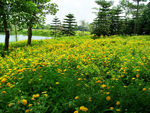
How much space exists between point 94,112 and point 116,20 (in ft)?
97.2

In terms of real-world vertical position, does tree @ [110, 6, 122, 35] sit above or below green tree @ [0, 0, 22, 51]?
above

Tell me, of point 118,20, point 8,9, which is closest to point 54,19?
point 118,20

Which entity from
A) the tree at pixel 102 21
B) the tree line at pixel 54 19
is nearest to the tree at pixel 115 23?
the tree line at pixel 54 19

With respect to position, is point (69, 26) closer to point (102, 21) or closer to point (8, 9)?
point (102, 21)

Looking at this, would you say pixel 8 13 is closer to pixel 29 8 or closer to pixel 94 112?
pixel 29 8

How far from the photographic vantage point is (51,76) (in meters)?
3.33

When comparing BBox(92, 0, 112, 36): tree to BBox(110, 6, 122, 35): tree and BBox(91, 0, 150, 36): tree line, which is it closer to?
BBox(91, 0, 150, 36): tree line

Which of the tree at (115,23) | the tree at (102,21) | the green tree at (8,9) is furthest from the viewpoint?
the tree at (115,23)

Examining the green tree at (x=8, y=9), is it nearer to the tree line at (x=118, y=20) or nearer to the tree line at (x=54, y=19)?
the tree line at (x=54, y=19)

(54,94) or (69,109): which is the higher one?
(54,94)

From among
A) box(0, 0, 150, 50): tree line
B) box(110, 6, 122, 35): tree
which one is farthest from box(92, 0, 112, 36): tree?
box(110, 6, 122, 35): tree

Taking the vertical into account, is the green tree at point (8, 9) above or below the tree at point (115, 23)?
below

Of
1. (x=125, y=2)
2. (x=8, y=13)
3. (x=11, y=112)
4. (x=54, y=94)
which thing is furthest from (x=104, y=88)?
(x=125, y=2)

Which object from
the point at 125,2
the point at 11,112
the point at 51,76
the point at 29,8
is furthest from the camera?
the point at 125,2
